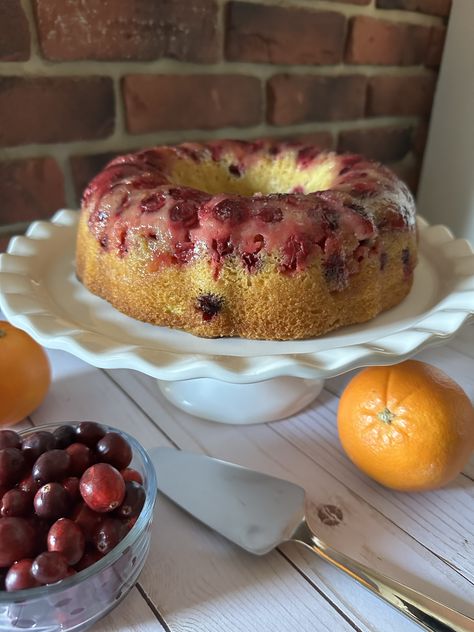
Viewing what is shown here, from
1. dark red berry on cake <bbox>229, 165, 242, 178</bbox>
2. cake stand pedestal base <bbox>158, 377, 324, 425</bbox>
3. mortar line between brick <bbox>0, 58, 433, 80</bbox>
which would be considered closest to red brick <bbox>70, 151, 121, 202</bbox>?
mortar line between brick <bbox>0, 58, 433, 80</bbox>

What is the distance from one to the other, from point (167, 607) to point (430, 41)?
1.40 m

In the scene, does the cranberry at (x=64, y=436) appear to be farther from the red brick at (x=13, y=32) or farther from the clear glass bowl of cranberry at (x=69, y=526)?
the red brick at (x=13, y=32)

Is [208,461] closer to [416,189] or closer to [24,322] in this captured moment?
[24,322]

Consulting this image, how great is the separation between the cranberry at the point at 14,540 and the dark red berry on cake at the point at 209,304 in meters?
0.30

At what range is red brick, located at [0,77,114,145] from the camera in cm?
93

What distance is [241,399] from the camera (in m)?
0.73

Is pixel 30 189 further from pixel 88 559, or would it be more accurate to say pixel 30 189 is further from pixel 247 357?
pixel 88 559

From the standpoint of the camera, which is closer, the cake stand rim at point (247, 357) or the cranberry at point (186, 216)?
the cake stand rim at point (247, 357)

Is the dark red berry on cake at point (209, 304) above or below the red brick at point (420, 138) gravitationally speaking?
below

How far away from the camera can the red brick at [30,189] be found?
0.98m

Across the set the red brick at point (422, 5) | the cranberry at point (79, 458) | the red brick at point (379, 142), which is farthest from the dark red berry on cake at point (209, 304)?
the red brick at point (422, 5)

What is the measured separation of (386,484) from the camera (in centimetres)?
61

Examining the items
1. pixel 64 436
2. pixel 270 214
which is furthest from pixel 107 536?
pixel 270 214

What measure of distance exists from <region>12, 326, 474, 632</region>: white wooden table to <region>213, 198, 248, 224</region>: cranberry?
28cm
